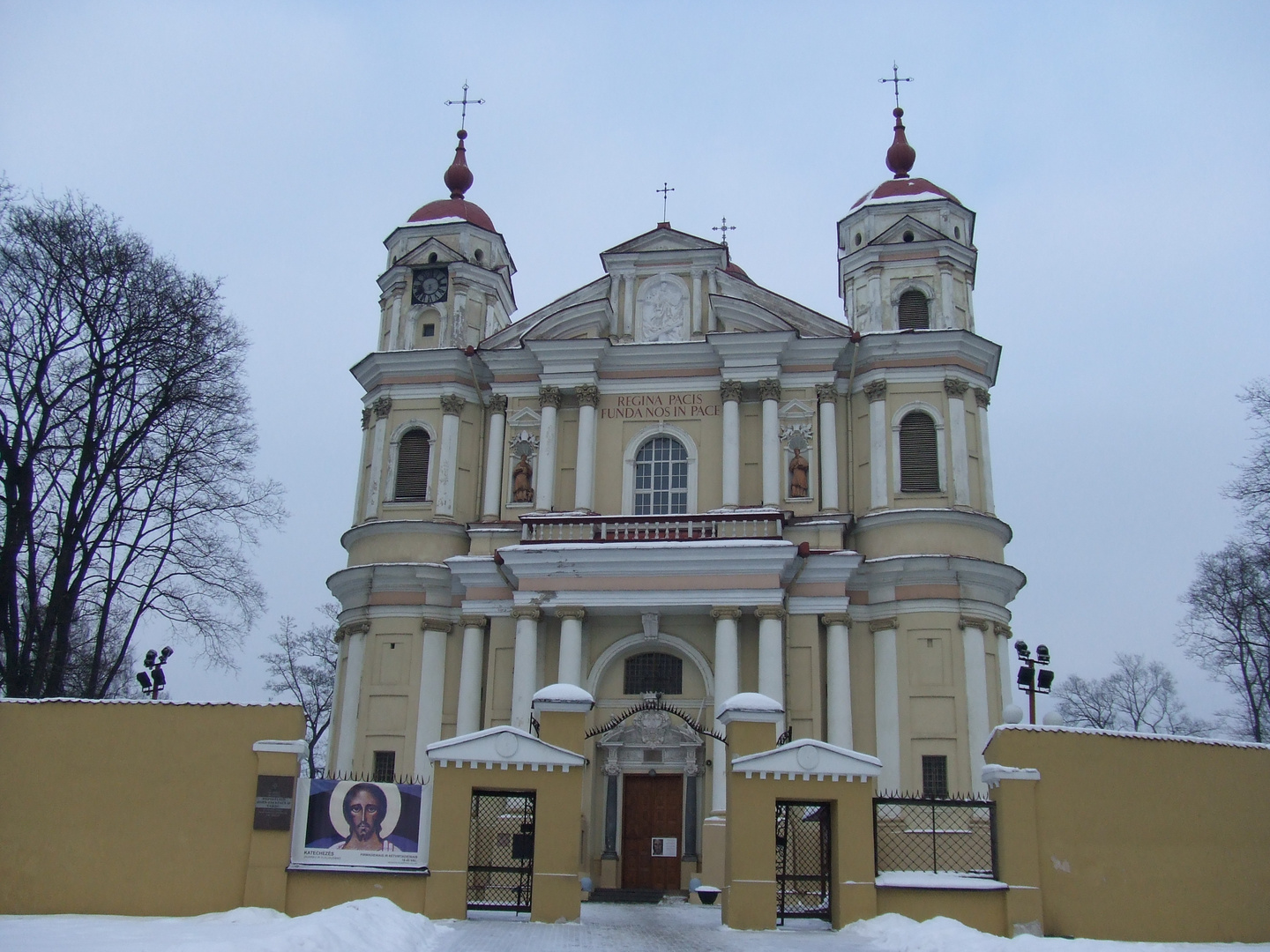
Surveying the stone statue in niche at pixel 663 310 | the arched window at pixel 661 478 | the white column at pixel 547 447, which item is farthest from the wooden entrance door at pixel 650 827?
the stone statue in niche at pixel 663 310

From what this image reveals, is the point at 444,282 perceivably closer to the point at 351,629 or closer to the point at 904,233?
the point at 351,629

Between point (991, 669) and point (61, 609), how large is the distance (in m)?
18.4

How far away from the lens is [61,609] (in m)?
21.8

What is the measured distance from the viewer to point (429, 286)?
3127 cm

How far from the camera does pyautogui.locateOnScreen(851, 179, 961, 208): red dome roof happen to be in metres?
30.6

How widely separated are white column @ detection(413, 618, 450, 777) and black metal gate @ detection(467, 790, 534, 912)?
6944 mm

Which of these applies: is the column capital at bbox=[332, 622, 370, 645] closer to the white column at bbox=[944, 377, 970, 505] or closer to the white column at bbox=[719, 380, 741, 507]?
the white column at bbox=[719, 380, 741, 507]

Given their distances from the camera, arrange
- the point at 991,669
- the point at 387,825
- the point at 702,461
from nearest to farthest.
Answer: the point at 387,825 < the point at 991,669 < the point at 702,461

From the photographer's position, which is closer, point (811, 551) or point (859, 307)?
point (811, 551)

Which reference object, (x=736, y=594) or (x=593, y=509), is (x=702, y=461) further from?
Answer: (x=736, y=594)

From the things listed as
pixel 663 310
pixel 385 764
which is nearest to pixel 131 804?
pixel 385 764

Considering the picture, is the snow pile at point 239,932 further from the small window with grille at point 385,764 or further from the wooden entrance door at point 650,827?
the small window with grille at point 385,764

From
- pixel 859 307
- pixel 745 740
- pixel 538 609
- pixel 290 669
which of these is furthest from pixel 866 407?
pixel 290 669

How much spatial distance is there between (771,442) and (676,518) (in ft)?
10.9
